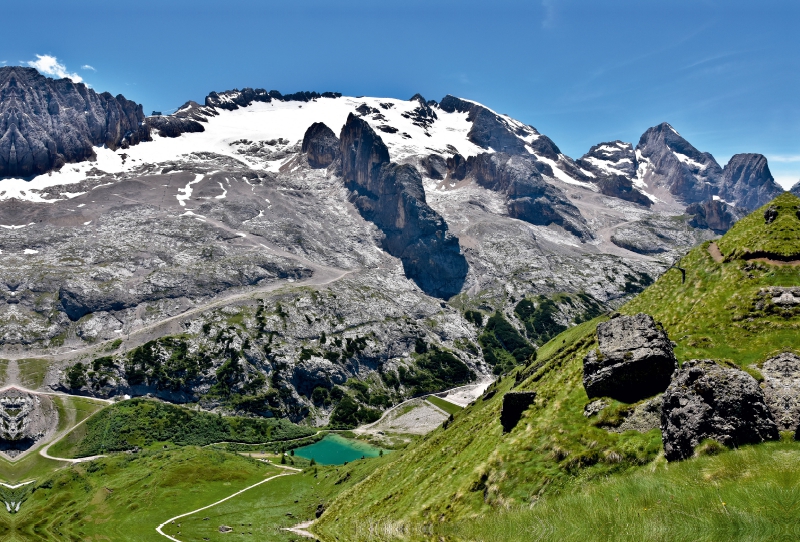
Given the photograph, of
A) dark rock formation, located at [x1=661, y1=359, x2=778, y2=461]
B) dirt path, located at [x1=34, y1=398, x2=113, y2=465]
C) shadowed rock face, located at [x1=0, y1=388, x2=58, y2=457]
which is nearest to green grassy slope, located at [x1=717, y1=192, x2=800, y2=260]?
dark rock formation, located at [x1=661, y1=359, x2=778, y2=461]

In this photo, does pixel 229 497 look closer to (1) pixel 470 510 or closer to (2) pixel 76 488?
(2) pixel 76 488

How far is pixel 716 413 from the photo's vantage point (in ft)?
60.2

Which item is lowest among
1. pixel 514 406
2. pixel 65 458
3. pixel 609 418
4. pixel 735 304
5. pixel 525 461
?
pixel 525 461

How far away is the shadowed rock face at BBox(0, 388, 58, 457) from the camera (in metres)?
138

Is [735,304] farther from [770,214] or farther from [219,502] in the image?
[219,502]

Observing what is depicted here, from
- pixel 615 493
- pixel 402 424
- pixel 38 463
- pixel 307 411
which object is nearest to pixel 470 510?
pixel 615 493

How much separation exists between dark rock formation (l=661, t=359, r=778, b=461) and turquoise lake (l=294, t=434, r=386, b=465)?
137 m

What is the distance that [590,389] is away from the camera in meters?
28.1

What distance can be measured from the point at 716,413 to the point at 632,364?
7668 mm

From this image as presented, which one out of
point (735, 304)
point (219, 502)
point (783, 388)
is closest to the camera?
point (783, 388)

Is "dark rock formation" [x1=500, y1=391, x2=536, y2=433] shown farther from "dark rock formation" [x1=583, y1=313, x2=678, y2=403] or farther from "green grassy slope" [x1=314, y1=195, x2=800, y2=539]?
"dark rock formation" [x1=583, y1=313, x2=678, y2=403]

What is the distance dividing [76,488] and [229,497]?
33.1 meters

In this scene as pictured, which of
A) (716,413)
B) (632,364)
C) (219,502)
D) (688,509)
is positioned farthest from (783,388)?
(219,502)

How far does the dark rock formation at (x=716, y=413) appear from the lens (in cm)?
1786
